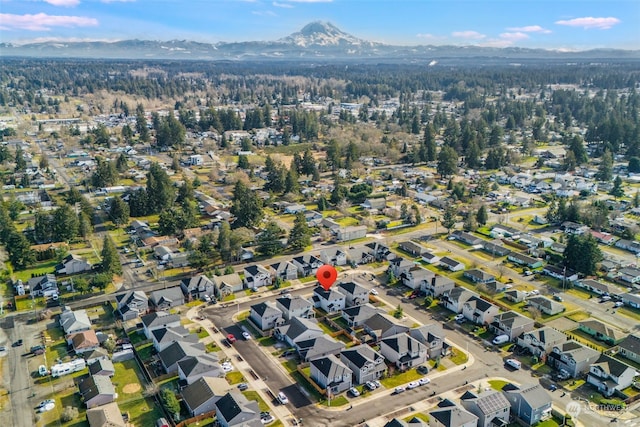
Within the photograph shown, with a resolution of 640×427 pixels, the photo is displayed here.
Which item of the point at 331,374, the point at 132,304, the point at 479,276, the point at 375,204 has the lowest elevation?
the point at 132,304

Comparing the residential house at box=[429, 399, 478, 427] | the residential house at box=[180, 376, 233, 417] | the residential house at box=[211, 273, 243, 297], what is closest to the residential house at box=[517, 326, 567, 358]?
the residential house at box=[429, 399, 478, 427]

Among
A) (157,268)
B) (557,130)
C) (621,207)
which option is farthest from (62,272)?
(557,130)

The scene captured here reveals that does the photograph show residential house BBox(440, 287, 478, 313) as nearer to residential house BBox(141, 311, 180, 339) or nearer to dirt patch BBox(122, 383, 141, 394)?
residential house BBox(141, 311, 180, 339)

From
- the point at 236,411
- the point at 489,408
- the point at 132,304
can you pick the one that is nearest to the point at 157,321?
the point at 132,304

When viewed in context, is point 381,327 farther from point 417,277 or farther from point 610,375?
point 610,375

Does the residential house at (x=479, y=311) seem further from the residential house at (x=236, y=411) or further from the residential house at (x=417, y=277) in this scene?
the residential house at (x=236, y=411)

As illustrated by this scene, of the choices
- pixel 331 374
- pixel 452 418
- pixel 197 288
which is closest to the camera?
pixel 452 418

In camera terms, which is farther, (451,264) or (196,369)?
(451,264)
